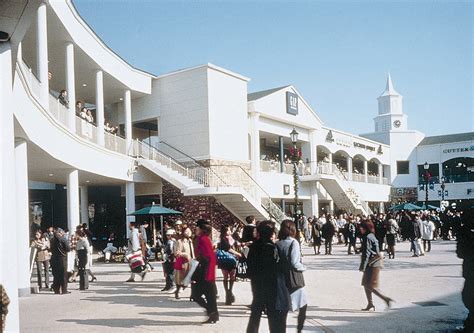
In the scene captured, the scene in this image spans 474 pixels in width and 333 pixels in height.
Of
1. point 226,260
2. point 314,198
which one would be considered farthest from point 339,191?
point 226,260

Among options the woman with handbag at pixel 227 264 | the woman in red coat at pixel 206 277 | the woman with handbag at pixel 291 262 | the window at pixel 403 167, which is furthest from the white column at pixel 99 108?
the window at pixel 403 167

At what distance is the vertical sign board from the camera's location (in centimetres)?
3169

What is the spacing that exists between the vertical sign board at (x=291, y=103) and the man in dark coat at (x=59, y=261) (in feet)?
69.3

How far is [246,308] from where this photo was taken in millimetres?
9773

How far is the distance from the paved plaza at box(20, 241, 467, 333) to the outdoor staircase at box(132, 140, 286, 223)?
842 centimetres

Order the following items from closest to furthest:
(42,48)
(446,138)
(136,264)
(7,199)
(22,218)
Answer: (7,199)
(22,218)
(136,264)
(42,48)
(446,138)

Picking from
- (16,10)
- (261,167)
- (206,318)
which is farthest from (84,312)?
(261,167)

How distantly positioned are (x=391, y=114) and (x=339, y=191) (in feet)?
207

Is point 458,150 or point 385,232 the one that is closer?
point 385,232

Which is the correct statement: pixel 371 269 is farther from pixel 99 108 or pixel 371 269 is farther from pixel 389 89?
pixel 389 89

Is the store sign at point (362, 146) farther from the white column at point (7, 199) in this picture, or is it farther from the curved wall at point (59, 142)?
the white column at point (7, 199)

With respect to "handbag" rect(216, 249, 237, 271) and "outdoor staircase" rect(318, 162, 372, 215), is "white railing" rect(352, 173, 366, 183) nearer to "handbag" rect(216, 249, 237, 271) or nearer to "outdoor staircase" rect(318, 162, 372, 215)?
"outdoor staircase" rect(318, 162, 372, 215)

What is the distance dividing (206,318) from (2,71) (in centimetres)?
511

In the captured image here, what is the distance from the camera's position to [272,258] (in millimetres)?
6234
